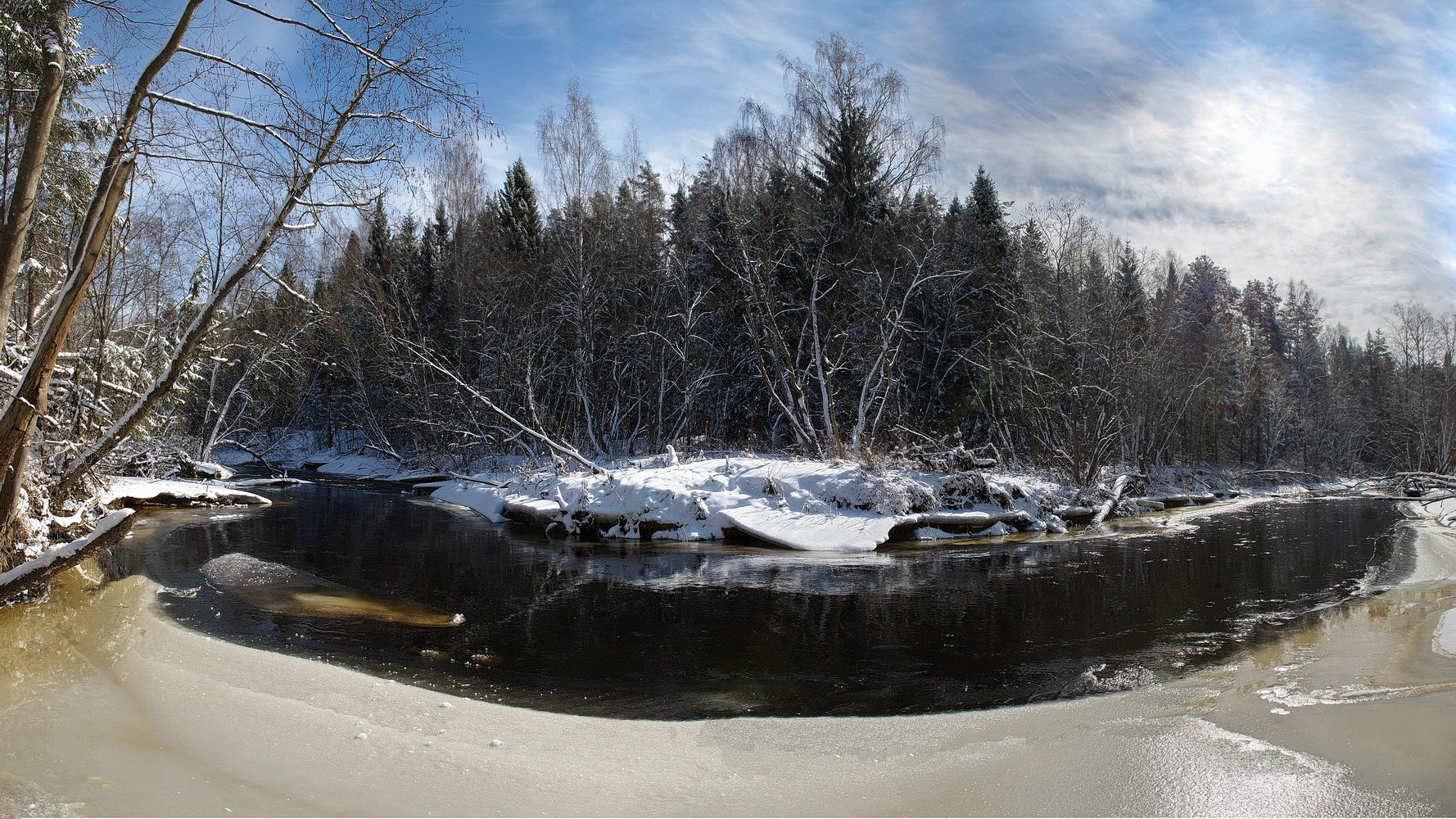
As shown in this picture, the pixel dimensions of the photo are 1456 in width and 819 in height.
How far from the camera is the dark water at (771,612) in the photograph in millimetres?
6184

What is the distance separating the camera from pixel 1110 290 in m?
28.0

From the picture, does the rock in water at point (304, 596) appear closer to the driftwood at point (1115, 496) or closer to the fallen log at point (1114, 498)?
the fallen log at point (1114, 498)

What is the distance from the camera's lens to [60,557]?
6.77 m

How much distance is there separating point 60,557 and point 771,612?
7329mm

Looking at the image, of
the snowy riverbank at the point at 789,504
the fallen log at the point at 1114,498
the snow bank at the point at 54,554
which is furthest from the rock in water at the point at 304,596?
the fallen log at the point at 1114,498

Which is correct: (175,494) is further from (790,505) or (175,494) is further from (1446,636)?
(1446,636)

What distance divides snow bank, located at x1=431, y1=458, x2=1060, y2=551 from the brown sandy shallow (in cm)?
956

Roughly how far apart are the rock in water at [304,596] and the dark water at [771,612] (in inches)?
10.1

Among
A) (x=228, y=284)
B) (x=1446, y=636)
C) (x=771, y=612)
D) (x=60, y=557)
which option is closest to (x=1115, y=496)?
(x=1446, y=636)

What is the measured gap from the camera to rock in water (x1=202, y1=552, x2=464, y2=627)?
8.47m

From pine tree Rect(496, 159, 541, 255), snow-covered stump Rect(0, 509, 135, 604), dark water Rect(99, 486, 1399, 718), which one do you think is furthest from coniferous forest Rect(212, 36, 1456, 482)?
snow-covered stump Rect(0, 509, 135, 604)

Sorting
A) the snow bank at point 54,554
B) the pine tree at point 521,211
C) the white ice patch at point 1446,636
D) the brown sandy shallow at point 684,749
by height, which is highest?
the pine tree at point 521,211

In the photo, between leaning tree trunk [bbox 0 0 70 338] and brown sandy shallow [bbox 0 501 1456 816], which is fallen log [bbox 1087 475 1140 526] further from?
leaning tree trunk [bbox 0 0 70 338]

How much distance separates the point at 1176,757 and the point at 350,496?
82.7 ft
